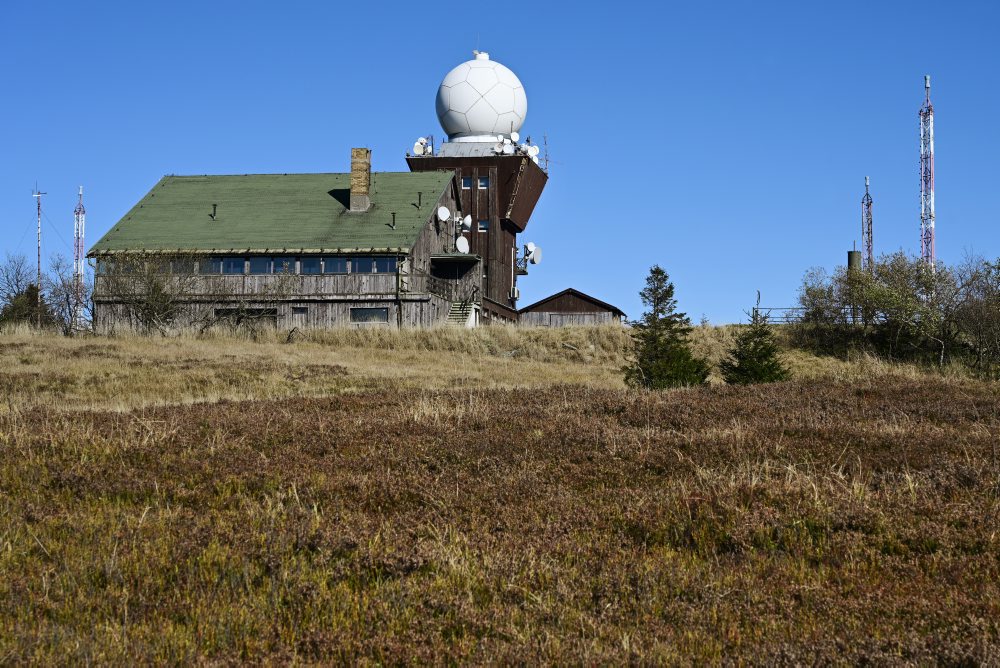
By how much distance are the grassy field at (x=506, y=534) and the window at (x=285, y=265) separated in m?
34.9

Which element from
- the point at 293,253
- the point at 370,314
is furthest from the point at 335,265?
the point at 370,314

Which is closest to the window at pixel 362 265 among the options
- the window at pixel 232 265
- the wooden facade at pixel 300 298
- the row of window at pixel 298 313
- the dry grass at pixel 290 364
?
the wooden facade at pixel 300 298

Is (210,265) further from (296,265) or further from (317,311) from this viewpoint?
(317,311)

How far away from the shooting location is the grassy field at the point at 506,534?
19.8 feet

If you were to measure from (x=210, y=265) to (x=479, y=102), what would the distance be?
21.2 meters

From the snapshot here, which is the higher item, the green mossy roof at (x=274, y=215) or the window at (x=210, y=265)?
the green mossy roof at (x=274, y=215)

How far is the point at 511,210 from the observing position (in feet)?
208

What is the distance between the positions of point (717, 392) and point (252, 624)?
13.5 m

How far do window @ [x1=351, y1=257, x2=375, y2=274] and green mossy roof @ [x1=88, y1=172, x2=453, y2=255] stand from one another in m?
0.83

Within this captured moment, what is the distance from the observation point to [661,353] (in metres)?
28.4

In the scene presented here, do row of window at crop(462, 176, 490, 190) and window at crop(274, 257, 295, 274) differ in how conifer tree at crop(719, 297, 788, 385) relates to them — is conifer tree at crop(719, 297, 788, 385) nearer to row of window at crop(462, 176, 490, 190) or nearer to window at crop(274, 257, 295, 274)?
window at crop(274, 257, 295, 274)

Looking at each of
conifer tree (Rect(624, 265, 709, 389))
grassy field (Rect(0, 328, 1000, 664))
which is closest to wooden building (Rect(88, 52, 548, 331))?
conifer tree (Rect(624, 265, 709, 389))

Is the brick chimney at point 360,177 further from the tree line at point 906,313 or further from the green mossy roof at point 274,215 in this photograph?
the tree line at point 906,313

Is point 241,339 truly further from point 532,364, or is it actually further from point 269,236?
point 532,364
